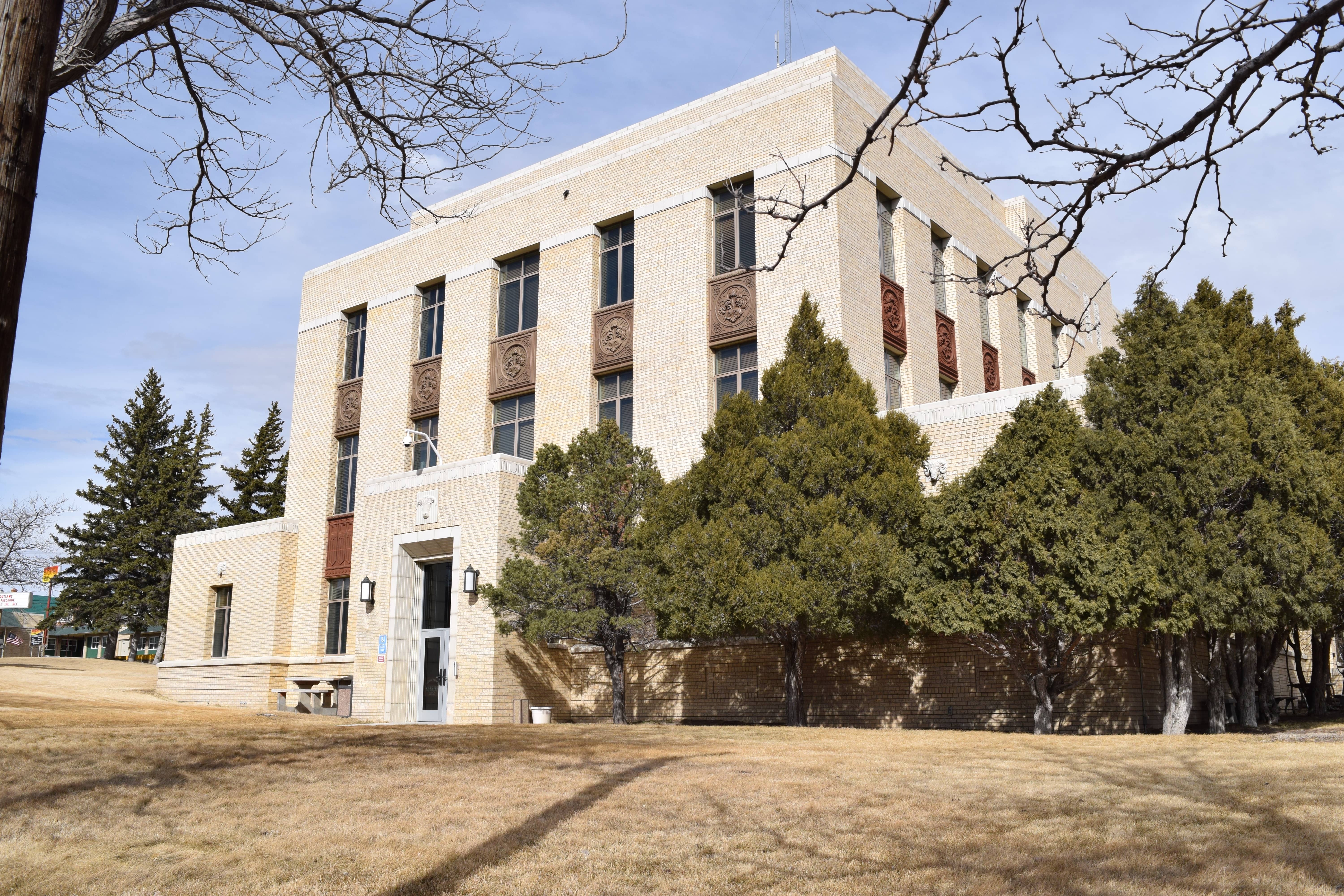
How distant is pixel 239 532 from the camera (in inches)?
1382

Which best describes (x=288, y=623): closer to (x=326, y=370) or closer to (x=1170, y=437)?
(x=326, y=370)

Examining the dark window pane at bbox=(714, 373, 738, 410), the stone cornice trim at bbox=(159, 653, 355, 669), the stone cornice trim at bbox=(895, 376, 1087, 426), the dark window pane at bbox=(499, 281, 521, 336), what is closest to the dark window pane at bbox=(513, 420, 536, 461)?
the dark window pane at bbox=(499, 281, 521, 336)

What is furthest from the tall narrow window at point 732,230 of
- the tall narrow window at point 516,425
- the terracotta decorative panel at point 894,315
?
the tall narrow window at point 516,425

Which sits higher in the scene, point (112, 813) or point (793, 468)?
point (793, 468)

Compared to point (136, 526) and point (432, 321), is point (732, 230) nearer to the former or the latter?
point (432, 321)

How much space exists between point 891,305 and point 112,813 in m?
20.5

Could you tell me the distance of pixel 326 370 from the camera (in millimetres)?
35312

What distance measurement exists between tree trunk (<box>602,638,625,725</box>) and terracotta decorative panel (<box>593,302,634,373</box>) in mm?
7696

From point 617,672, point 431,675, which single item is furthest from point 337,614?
point 617,672

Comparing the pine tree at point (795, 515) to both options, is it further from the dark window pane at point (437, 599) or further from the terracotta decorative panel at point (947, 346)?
the dark window pane at point (437, 599)

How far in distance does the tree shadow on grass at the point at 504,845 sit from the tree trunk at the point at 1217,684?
11847 mm

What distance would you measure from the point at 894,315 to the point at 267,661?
69.6 ft

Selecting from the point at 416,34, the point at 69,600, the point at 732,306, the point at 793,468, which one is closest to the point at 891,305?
the point at 732,306

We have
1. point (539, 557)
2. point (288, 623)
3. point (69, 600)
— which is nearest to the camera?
point (539, 557)
